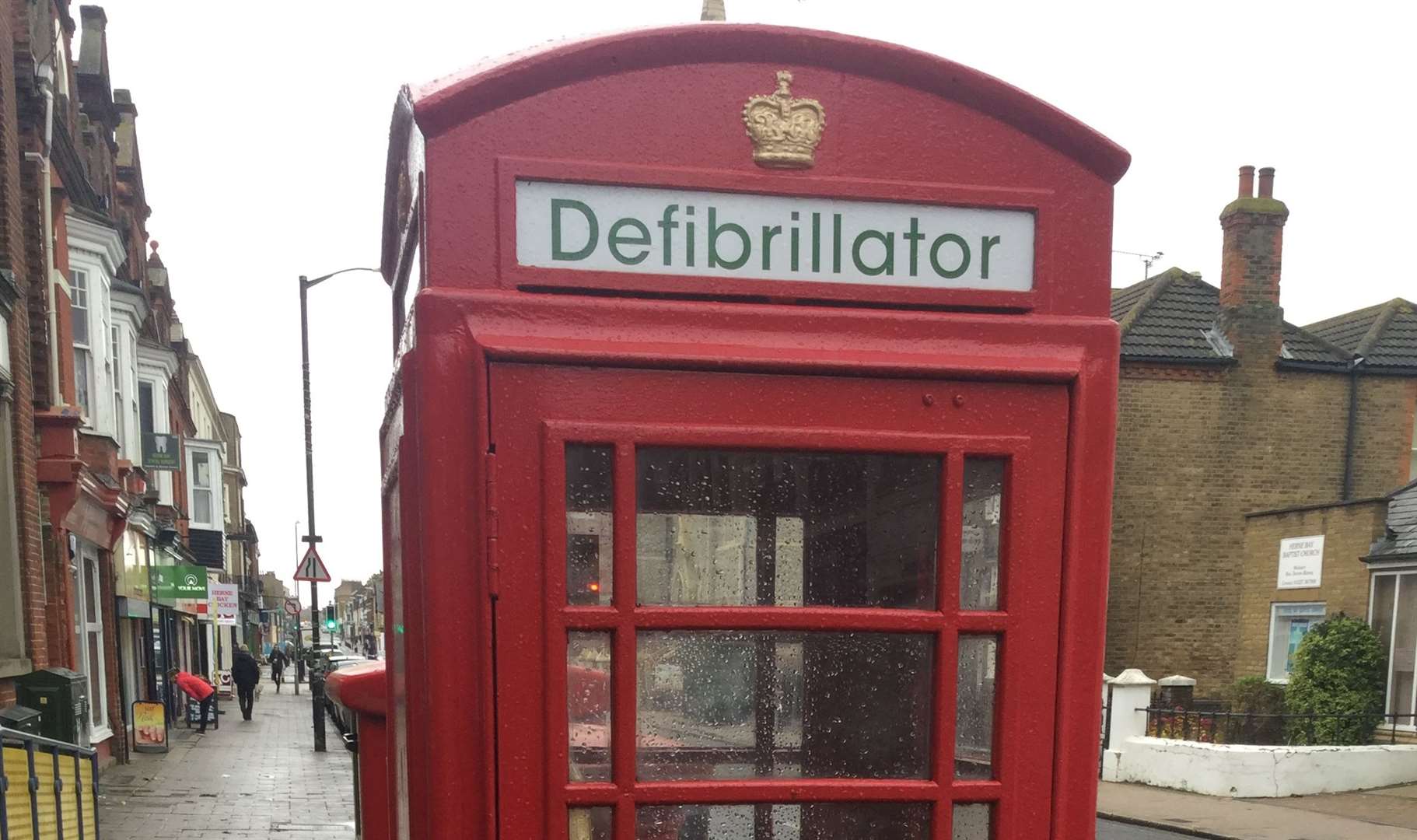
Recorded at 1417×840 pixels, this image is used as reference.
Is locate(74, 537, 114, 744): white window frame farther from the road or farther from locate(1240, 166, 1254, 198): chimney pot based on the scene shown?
locate(1240, 166, 1254, 198): chimney pot

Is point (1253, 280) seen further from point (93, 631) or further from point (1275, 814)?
point (93, 631)

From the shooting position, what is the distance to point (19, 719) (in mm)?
6758

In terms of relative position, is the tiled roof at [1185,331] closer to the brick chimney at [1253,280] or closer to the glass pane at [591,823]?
the brick chimney at [1253,280]

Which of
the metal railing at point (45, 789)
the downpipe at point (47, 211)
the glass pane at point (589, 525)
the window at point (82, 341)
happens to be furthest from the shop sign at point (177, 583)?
the glass pane at point (589, 525)

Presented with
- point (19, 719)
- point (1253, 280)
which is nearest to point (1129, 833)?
point (19, 719)

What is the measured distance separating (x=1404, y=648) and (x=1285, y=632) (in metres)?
2.38

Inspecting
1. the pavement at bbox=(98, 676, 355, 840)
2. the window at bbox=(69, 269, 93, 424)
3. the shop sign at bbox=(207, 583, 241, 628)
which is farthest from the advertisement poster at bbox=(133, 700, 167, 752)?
the shop sign at bbox=(207, 583, 241, 628)

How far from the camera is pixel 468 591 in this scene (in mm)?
1549

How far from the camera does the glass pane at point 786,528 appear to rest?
1604mm

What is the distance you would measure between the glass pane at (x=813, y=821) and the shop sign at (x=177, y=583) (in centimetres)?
1872

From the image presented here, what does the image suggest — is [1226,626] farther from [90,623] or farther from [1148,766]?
[90,623]

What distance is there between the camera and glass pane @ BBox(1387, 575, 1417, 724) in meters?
12.6

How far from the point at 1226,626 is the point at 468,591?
17740mm

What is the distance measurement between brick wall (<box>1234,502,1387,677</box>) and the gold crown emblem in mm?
14752
